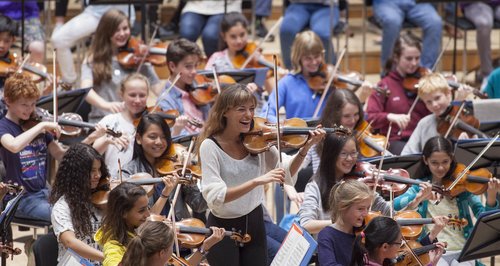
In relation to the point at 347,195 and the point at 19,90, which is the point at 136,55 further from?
the point at 347,195

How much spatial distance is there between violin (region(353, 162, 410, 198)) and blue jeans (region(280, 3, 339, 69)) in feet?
8.56

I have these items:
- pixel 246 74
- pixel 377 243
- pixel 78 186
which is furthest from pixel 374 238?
pixel 246 74

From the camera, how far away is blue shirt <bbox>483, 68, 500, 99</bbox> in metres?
6.57

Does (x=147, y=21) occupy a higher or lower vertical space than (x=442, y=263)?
higher

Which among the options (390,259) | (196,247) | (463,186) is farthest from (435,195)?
(196,247)

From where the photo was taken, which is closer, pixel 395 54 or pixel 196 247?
pixel 196 247

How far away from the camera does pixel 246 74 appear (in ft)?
20.5

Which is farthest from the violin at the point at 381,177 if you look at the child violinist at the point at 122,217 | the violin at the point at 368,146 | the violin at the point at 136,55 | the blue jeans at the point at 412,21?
the blue jeans at the point at 412,21

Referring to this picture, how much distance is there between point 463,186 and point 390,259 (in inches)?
43.0

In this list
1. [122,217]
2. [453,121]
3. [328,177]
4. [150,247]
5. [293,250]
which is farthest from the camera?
[453,121]

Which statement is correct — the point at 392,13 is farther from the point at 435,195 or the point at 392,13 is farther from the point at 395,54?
the point at 435,195

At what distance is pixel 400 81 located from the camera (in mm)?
6422

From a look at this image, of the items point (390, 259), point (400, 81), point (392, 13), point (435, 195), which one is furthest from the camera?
point (392, 13)

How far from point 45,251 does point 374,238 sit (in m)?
1.36
